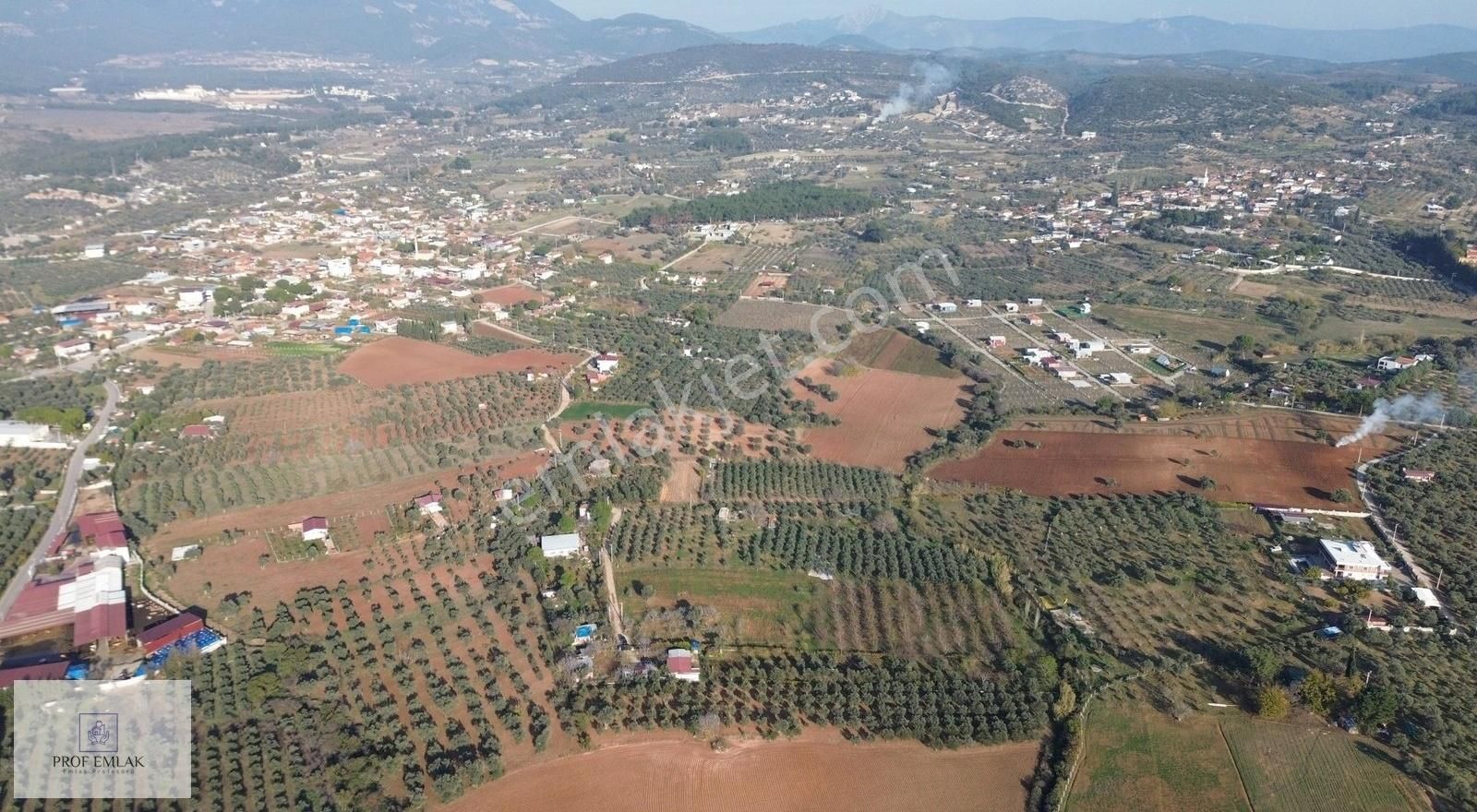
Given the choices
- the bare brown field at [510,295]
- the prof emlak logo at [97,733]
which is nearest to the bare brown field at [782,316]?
the bare brown field at [510,295]

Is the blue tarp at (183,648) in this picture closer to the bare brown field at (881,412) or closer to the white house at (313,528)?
the white house at (313,528)

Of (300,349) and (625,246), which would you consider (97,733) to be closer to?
(300,349)

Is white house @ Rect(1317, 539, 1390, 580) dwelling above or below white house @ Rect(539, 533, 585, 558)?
above

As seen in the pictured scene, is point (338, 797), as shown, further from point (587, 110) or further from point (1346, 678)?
point (587, 110)

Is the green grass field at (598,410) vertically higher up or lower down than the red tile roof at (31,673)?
higher up

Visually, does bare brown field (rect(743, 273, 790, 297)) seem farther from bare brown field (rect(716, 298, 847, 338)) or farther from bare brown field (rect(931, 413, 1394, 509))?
bare brown field (rect(931, 413, 1394, 509))

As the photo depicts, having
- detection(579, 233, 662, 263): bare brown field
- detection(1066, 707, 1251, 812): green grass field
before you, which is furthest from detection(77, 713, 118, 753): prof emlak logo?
detection(579, 233, 662, 263): bare brown field
